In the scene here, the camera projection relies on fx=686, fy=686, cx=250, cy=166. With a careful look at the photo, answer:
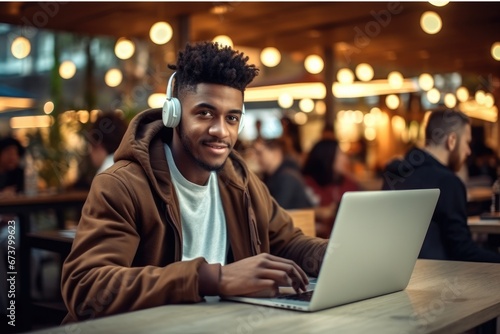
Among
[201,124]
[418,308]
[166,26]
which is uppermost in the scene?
[166,26]

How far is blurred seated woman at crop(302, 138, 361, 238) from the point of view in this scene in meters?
5.84

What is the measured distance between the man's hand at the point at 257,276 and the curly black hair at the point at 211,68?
2.03 ft

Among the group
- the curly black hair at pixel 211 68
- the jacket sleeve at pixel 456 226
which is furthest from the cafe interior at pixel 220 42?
the curly black hair at pixel 211 68

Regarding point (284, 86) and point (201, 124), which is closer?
point (201, 124)

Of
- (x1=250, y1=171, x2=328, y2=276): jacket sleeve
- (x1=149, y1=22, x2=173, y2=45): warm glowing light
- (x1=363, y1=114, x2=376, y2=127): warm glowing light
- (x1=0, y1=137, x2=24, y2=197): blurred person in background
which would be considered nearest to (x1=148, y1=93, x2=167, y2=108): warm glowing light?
(x1=149, y1=22, x2=173, y2=45): warm glowing light

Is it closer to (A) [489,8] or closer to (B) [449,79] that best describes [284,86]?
(A) [489,8]

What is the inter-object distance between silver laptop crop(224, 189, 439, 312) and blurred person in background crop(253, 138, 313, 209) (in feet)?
11.6

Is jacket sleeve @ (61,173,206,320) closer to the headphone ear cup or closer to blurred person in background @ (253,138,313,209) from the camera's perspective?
the headphone ear cup

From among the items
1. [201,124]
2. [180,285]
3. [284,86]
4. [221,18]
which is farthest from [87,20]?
[180,285]

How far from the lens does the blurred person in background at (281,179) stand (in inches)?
209

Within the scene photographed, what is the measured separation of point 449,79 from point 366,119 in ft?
12.6

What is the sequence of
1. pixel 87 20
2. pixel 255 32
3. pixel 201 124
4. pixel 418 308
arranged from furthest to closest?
pixel 255 32, pixel 87 20, pixel 201 124, pixel 418 308

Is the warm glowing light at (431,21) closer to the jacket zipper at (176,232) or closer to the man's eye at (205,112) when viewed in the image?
the man's eye at (205,112)

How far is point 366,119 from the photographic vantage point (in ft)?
63.1
